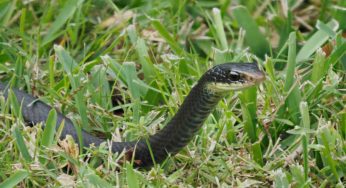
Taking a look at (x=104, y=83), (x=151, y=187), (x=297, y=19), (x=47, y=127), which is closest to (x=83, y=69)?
(x=104, y=83)

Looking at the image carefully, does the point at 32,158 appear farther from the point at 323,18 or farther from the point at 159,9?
the point at 323,18

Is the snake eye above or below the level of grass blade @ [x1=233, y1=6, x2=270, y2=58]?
above

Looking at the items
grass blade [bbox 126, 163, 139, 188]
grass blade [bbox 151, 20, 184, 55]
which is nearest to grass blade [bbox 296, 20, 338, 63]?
grass blade [bbox 151, 20, 184, 55]

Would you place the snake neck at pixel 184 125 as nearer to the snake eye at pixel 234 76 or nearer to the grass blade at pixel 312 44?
the snake eye at pixel 234 76

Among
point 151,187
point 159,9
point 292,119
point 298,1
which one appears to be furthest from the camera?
point 298,1

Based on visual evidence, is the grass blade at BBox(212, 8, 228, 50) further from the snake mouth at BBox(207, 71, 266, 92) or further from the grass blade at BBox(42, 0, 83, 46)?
the snake mouth at BBox(207, 71, 266, 92)

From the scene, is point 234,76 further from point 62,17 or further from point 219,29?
point 62,17

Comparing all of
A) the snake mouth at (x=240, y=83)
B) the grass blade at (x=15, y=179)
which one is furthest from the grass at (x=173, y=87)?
the snake mouth at (x=240, y=83)
